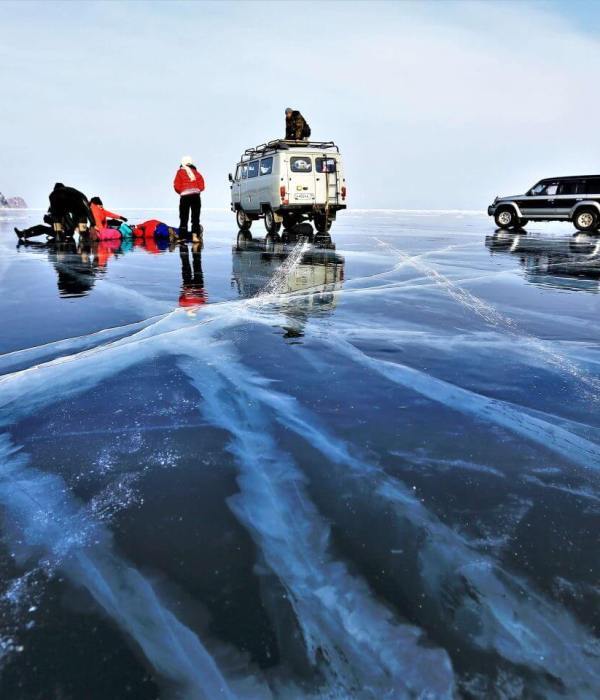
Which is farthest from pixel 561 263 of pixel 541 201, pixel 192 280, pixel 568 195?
pixel 541 201

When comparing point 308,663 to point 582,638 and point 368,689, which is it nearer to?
point 368,689

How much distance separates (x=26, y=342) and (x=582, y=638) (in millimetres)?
4470

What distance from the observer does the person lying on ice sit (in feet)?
45.2

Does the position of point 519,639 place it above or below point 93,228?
below

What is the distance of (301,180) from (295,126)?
8.25 feet

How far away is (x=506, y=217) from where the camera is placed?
74.1 feet

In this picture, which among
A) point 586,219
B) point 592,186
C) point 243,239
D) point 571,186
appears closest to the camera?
point 243,239

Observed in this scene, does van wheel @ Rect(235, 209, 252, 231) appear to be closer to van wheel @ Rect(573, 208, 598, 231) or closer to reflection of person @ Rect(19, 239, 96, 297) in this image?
reflection of person @ Rect(19, 239, 96, 297)

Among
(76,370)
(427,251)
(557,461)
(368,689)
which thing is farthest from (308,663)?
(427,251)

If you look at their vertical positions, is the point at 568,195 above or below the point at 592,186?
below

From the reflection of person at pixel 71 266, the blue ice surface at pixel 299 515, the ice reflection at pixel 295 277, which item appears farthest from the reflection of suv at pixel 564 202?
the blue ice surface at pixel 299 515

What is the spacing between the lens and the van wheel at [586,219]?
19703mm

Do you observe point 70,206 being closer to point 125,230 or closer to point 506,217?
point 125,230

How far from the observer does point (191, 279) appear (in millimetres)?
8219
